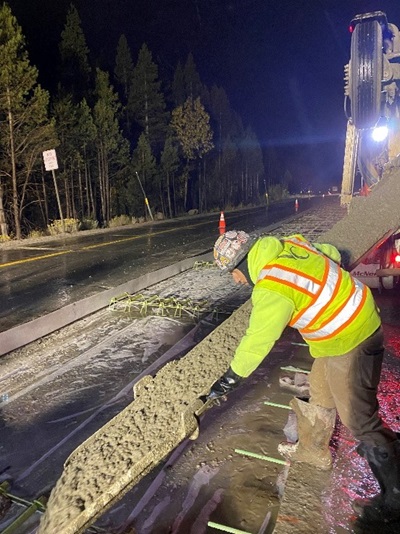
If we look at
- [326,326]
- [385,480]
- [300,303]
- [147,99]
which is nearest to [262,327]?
[300,303]

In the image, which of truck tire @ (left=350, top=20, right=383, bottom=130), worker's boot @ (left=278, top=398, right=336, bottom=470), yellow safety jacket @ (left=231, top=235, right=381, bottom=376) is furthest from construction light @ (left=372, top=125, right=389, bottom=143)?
worker's boot @ (left=278, top=398, right=336, bottom=470)

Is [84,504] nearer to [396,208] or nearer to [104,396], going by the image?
[104,396]

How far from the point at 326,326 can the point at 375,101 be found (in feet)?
14.8

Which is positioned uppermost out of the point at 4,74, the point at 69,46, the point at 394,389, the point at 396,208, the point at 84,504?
the point at 69,46

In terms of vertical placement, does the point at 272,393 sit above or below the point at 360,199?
below

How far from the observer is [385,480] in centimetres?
231

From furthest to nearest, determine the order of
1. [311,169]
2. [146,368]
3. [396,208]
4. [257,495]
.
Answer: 1. [311,169]
2. [396,208]
3. [146,368]
4. [257,495]

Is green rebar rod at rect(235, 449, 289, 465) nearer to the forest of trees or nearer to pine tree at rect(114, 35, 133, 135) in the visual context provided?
the forest of trees

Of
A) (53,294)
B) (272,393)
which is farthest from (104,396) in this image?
(53,294)

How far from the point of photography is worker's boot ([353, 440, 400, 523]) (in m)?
2.27

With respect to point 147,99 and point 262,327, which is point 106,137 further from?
point 262,327

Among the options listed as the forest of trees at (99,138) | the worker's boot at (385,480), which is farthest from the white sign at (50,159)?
the worker's boot at (385,480)

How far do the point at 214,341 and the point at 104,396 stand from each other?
112 cm

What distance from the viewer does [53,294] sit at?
7121 mm
